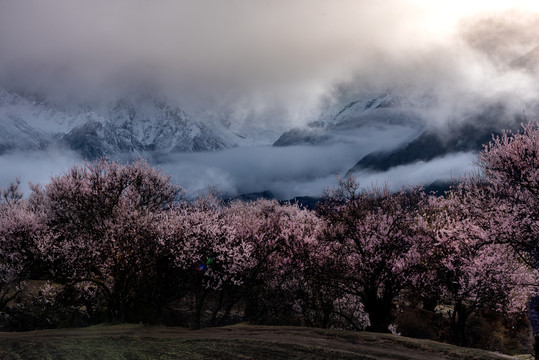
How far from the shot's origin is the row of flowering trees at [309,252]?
84.9ft

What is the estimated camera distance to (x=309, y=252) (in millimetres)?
36500

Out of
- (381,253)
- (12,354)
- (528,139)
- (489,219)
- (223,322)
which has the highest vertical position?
(528,139)

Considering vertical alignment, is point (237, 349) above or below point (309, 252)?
below

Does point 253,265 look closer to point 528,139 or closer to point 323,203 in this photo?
point 323,203

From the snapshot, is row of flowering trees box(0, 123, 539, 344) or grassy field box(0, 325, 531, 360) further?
row of flowering trees box(0, 123, 539, 344)

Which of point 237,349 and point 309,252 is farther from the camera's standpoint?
point 309,252

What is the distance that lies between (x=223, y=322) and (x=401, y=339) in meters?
29.8

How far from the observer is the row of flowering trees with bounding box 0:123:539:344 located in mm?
25875

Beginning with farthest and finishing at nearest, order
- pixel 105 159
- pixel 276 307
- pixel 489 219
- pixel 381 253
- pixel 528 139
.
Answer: pixel 105 159 < pixel 276 307 < pixel 381 253 < pixel 489 219 < pixel 528 139

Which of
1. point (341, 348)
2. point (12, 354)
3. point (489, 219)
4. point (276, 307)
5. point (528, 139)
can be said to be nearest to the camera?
point (12, 354)

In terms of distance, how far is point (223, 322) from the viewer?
38.8m

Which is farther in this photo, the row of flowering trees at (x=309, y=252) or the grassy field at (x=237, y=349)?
the row of flowering trees at (x=309, y=252)

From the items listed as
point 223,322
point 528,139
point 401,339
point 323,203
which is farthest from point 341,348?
point 223,322

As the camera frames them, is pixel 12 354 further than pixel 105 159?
No
